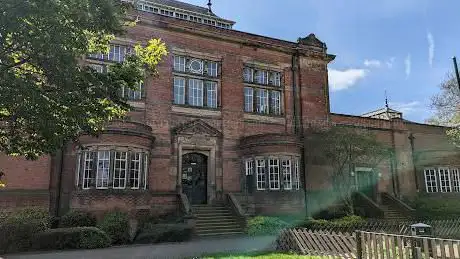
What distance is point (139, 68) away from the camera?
33.0 feet

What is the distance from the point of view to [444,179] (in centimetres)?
3034

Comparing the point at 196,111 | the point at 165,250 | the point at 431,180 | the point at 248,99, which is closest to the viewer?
the point at 165,250

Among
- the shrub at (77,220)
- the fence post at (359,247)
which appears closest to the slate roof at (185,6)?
the shrub at (77,220)

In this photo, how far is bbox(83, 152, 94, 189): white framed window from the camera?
18156mm

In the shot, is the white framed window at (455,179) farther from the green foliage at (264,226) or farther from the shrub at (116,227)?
the shrub at (116,227)

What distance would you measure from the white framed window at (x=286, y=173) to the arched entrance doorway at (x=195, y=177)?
4.19 meters

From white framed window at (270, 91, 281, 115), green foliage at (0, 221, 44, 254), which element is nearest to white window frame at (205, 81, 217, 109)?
white framed window at (270, 91, 281, 115)

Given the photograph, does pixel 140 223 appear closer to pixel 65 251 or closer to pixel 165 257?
pixel 65 251

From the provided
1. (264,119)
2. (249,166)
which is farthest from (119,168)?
(264,119)

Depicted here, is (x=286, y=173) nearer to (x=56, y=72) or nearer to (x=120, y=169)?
(x=120, y=169)

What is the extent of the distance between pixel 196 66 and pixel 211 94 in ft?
5.87

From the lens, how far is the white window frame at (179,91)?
22484 mm

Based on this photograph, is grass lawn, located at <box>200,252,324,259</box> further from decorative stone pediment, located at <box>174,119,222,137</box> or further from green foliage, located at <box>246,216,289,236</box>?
decorative stone pediment, located at <box>174,119,222,137</box>

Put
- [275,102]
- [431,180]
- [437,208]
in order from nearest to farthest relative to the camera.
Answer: [275,102] < [437,208] < [431,180]
